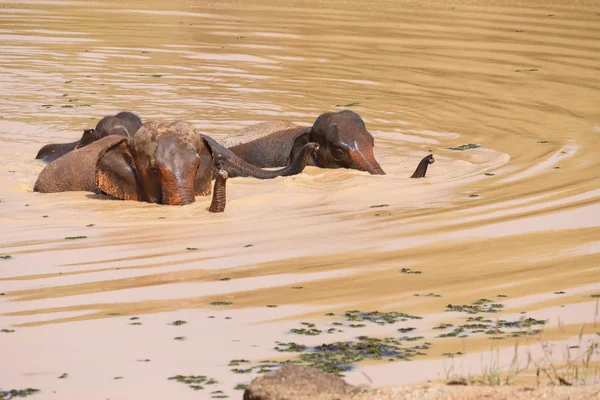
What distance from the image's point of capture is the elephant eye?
1431cm

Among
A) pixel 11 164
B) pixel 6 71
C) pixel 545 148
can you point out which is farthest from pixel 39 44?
pixel 545 148

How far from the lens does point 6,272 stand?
948cm

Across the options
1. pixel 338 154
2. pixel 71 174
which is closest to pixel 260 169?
pixel 338 154

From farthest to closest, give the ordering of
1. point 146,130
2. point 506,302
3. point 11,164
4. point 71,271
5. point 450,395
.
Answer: point 11,164
point 146,130
point 71,271
point 506,302
point 450,395

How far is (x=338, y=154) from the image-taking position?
14.4 meters

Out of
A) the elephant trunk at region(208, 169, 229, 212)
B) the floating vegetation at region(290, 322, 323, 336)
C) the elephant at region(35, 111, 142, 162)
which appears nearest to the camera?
the floating vegetation at region(290, 322, 323, 336)

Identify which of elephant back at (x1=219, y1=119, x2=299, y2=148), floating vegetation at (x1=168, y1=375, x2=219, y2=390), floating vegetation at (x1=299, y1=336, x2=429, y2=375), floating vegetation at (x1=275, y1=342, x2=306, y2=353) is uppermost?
elephant back at (x1=219, y1=119, x2=299, y2=148)

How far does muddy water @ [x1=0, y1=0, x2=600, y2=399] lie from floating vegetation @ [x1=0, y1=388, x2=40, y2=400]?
0.08m

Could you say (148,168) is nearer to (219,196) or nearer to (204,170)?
(204,170)

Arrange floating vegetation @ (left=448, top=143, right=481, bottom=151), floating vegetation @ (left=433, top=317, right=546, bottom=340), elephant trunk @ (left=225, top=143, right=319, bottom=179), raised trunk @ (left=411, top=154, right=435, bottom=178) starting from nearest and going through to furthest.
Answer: floating vegetation @ (left=433, top=317, right=546, bottom=340) → raised trunk @ (left=411, top=154, right=435, bottom=178) → elephant trunk @ (left=225, top=143, right=319, bottom=179) → floating vegetation @ (left=448, top=143, right=481, bottom=151)

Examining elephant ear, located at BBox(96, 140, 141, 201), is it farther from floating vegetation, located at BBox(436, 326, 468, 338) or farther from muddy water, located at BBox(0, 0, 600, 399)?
floating vegetation, located at BBox(436, 326, 468, 338)

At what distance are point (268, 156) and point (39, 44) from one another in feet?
40.6

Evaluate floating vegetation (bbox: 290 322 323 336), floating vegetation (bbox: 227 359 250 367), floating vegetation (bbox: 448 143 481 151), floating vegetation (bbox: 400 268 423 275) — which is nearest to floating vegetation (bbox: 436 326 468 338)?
floating vegetation (bbox: 290 322 323 336)

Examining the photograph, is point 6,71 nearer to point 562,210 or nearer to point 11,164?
point 11,164
